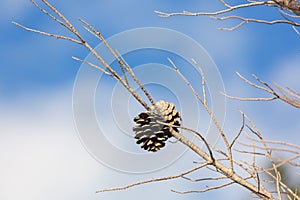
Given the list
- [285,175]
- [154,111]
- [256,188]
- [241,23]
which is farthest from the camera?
[285,175]

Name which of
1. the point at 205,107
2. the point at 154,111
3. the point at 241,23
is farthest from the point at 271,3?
the point at 154,111

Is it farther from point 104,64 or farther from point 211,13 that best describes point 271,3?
point 104,64

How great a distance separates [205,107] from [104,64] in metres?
0.37

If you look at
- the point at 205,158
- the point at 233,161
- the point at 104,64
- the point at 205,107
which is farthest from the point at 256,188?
the point at 104,64

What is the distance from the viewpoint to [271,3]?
1.75m

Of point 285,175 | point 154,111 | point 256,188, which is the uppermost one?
point 285,175

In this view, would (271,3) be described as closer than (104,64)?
No

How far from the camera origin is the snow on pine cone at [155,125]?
148 centimetres

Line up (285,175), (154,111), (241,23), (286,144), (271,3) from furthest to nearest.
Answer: (285,175), (241,23), (271,3), (154,111), (286,144)

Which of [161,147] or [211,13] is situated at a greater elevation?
[211,13]

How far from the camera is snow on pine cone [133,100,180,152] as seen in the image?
1481 millimetres

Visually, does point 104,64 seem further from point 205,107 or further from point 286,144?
point 286,144

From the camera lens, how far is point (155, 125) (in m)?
1.50

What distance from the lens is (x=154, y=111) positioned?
1.48 metres
